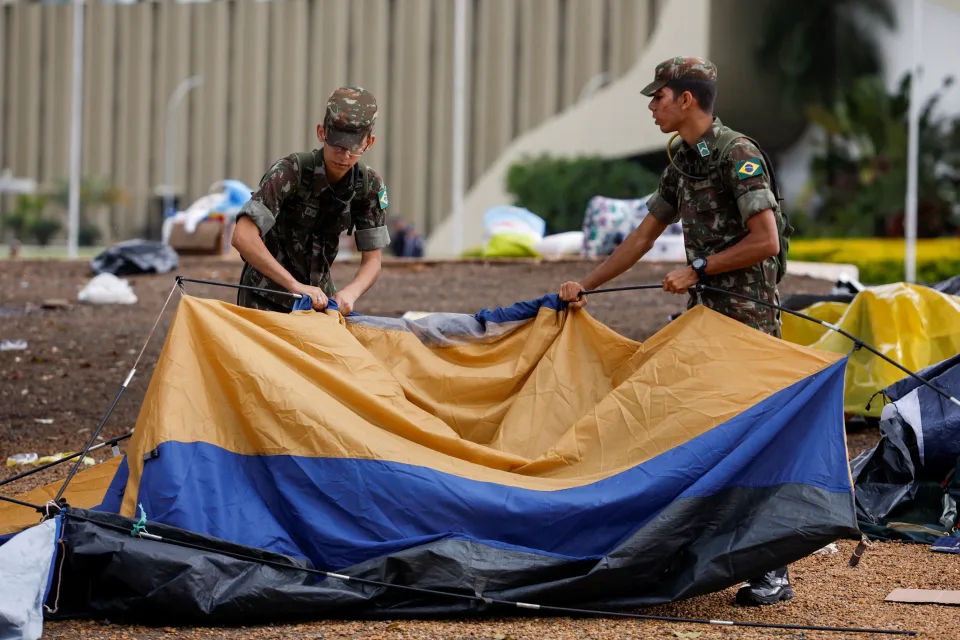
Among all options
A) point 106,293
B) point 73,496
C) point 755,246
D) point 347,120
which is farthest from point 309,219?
point 106,293

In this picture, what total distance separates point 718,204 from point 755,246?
0.29m

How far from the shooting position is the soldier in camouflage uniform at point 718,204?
4.37 metres

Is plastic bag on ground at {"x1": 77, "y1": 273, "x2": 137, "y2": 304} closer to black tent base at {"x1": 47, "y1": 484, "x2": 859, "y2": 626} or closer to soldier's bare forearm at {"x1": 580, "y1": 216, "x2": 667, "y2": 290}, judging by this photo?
soldier's bare forearm at {"x1": 580, "y1": 216, "x2": 667, "y2": 290}

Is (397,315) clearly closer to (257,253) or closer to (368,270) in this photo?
(368,270)

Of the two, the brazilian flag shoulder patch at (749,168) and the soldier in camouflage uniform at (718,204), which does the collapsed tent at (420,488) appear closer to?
the soldier in camouflage uniform at (718,204)

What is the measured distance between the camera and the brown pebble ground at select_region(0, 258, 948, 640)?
12.7 feet

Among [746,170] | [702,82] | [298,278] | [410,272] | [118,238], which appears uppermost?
[702,82]

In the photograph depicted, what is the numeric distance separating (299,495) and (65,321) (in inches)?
345

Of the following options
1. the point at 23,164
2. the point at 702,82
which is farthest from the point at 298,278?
the point at 23,164

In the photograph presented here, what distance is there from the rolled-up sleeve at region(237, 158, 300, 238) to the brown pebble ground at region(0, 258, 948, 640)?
1.73 m

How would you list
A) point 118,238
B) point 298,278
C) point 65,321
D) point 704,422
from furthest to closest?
1. point 118,238
2. point 65,321
3. point 298,278
4. point 704,422

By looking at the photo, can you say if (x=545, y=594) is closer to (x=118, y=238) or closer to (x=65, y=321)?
(x=65, y=321)

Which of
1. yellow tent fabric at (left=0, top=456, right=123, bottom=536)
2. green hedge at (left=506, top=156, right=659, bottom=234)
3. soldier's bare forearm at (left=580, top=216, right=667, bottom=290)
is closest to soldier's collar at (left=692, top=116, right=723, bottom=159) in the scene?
soldier's bare forearm at (left=580, top=216, right=667, bottom=290)

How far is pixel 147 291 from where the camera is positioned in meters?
14.3
